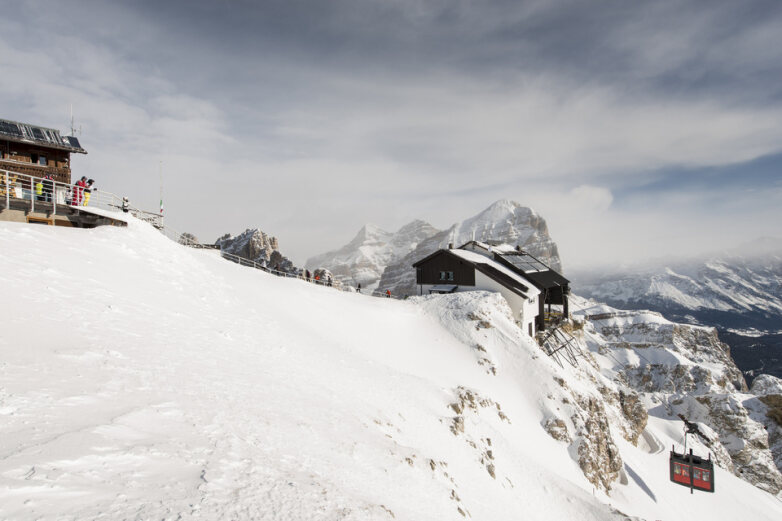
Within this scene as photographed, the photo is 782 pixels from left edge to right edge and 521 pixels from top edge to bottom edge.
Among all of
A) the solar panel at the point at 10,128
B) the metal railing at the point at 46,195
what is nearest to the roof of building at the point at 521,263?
the metal railing at the point at 46,195

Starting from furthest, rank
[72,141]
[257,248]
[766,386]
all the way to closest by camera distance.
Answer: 1. [257,248]
2. [766,386]
3. [72,141]

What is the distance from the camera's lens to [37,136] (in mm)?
30500

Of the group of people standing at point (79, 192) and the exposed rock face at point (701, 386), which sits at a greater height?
the group of people standing at point (79, 192)

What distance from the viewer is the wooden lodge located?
121 ft

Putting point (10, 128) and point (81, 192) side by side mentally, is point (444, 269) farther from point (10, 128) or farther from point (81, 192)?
point (10, 128)

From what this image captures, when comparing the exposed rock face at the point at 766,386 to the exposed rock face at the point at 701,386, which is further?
the exposed rock face at the point at 766,386

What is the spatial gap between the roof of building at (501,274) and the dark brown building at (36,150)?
38223 millimetres

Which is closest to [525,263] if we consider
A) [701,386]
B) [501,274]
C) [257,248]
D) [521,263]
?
[521,263]

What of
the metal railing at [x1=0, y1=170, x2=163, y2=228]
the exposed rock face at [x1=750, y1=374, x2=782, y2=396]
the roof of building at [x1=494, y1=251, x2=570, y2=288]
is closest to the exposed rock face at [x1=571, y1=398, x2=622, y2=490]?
the roof of building at [x1=494, y1=251, x2=570, y2=288]

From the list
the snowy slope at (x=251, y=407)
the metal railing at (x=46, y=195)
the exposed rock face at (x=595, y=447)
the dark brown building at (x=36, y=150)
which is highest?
the dark brown building at (x=36, y=150)

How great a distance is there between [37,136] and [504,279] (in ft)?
148

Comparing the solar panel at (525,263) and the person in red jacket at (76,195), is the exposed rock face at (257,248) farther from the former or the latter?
the person in red jacket at (76,195)

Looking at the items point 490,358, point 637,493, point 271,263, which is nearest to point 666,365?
point 637,493

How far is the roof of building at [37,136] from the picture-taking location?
2896 cm
